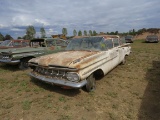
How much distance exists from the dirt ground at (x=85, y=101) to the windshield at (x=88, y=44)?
47.7 inches

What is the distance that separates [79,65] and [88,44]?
1.70 m

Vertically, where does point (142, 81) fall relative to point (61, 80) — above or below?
below

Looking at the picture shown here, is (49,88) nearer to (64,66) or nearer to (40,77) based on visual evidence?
(40,77)

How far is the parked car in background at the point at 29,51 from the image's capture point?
663 cm

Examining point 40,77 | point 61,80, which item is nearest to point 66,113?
point 61,80

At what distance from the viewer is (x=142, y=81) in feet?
15.9

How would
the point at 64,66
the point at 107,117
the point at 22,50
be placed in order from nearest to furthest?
the point at 107,117 < the point at 64,66 < the point at 22,50

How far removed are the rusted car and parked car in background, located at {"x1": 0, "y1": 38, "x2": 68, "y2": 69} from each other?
255 cm

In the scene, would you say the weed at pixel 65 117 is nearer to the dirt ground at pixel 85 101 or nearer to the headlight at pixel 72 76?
the dirt ground at pixel 85 101

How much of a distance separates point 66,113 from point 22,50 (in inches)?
189

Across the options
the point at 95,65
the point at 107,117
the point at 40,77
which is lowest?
the point at 107,117

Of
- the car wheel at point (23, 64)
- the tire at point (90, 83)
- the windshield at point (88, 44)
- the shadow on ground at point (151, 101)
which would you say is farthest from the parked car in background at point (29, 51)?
the shadow on ground at point (151, 101)

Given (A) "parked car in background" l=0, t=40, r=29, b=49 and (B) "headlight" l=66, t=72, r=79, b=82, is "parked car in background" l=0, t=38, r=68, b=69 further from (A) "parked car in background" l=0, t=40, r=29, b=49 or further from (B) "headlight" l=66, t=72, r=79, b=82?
(B) "headlight" l=66, t=72, r=79, b=82

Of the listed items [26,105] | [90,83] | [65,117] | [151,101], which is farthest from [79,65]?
[151,101]
